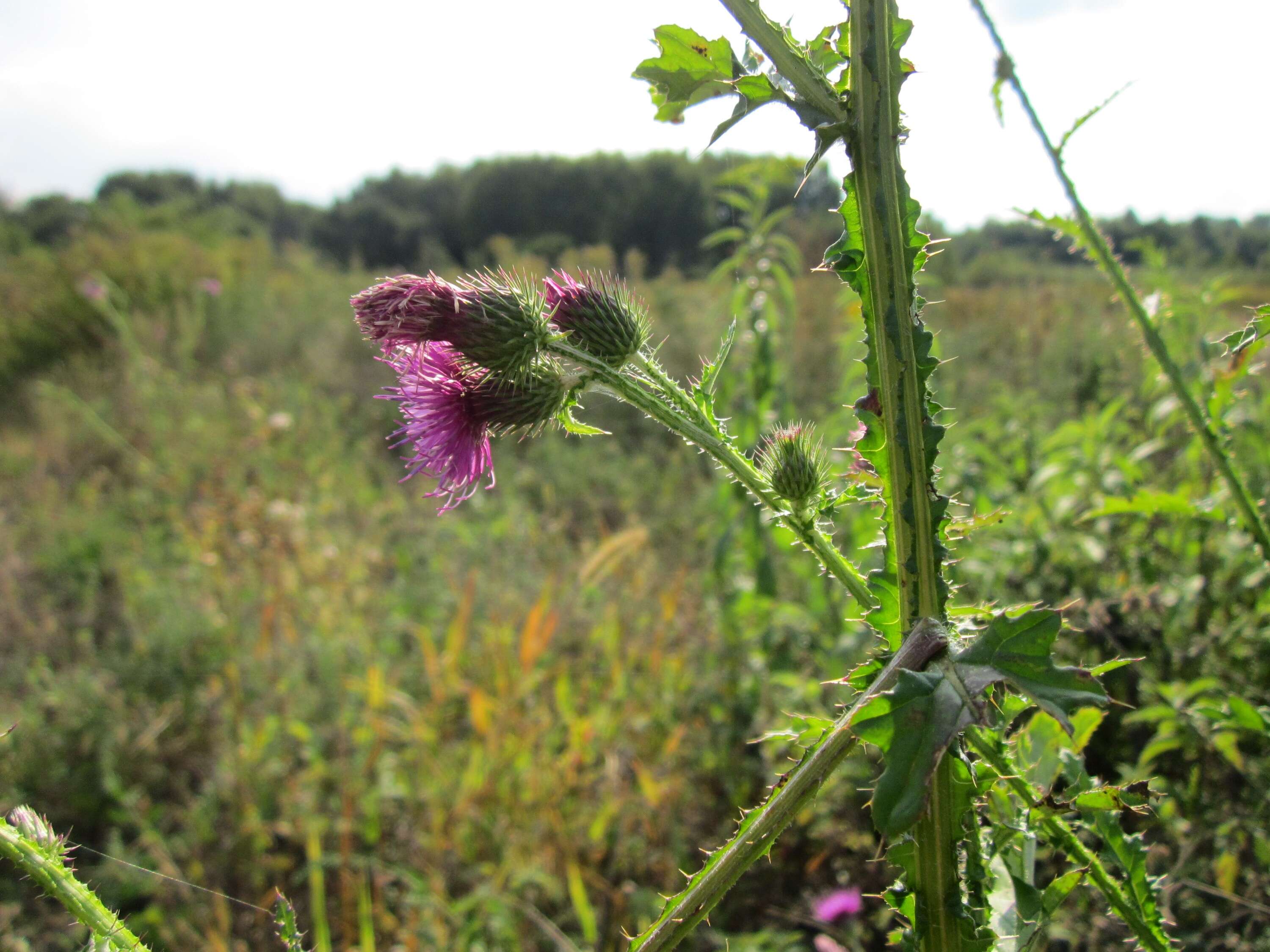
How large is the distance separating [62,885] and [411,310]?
2.64 feet

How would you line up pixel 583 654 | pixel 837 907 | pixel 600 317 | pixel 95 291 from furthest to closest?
pixel 95 291 < pixel 583 654 < pixel 837 907 < pixel 600 317

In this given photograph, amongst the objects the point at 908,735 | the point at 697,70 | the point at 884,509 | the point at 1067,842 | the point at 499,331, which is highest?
the point at 697,70

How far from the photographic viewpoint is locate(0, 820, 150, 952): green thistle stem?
769 millimetres

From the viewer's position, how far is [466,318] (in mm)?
1098

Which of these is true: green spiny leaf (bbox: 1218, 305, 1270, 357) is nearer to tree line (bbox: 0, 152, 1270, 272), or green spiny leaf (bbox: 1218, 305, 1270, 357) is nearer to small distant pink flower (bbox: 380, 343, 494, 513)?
small distant pink flower (bbox: 380, 343, 494, 513)

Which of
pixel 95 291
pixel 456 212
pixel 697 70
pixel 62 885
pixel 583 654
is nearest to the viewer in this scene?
pixel 62 885

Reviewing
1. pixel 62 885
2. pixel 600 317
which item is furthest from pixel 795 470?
pixel 62 885

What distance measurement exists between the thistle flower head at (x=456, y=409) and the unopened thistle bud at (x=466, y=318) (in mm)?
30

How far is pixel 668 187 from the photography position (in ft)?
77.3

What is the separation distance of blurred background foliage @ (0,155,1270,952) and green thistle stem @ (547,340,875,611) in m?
0.13

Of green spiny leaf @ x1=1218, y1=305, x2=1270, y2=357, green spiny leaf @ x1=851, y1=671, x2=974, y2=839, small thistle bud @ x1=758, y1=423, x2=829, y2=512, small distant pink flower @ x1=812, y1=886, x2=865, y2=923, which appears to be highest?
green spiny leaf @ x1=1218, y1=305, x2=1270, y2=357

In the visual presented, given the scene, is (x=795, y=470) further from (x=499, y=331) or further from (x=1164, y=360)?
(x=1164, y=360)

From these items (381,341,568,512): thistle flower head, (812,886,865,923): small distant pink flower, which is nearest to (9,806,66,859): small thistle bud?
(381,341,568,512): thistle flower head

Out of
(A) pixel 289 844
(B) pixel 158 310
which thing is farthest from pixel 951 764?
(B) pixel 158 310
